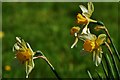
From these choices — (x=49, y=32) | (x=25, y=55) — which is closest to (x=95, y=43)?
(x=25, y=55)

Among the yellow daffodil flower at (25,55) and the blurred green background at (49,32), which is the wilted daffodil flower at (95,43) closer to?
the yellow daffodil flower at (25,55)

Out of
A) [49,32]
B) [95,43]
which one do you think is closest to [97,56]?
[95,43]

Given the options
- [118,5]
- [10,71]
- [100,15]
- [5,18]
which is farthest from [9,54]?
[118,5]

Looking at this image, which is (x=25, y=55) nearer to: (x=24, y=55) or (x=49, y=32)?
(x=24, y=55)

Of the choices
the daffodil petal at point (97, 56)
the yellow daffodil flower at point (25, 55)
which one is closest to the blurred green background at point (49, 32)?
the yellow daffodil flower at point (25, 55)

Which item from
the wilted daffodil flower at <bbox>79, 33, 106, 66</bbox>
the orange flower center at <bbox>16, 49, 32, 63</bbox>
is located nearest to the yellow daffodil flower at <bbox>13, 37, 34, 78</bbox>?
the orange flower center at <bbox>16, 49, 32, 63</bbox>

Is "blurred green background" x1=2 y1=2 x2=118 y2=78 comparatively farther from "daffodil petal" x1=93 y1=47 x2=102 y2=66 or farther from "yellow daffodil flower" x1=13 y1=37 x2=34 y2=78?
"daffodil petal" x1=93 y1=47 x2=102 y2=66

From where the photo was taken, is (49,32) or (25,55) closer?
(25,55)

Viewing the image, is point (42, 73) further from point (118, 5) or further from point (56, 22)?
point (118, 5)
